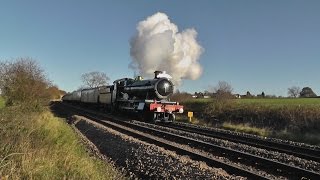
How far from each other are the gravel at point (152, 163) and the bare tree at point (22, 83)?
18.2m

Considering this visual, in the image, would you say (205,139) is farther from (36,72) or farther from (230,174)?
(36,72)

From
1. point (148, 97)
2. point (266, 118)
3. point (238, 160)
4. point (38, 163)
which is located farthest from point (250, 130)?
point (38, 163)

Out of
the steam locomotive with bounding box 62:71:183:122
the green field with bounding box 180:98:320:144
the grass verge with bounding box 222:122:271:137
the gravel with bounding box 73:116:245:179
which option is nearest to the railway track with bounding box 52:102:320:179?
the gravel with bounding box 73:116:245:179

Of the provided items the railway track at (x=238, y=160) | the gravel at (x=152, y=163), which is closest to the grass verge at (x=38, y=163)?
the gravel at (x=152, y=163)

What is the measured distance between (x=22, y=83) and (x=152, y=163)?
25.4m

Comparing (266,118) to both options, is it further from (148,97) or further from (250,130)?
(148,97)

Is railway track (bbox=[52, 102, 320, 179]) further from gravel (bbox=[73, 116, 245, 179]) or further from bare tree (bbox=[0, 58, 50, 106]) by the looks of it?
bare tree (bbox=[0, 58, 50, 106])

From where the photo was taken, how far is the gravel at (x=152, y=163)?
10789 mm

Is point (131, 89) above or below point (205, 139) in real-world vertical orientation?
above

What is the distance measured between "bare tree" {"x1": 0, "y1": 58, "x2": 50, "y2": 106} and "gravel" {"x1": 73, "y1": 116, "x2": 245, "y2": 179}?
18.2m

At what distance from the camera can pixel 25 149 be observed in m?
10.7

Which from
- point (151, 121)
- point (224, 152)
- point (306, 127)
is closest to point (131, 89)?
point (151, 121)

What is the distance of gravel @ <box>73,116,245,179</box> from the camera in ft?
35.4

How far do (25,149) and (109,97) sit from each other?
26.9 meters
